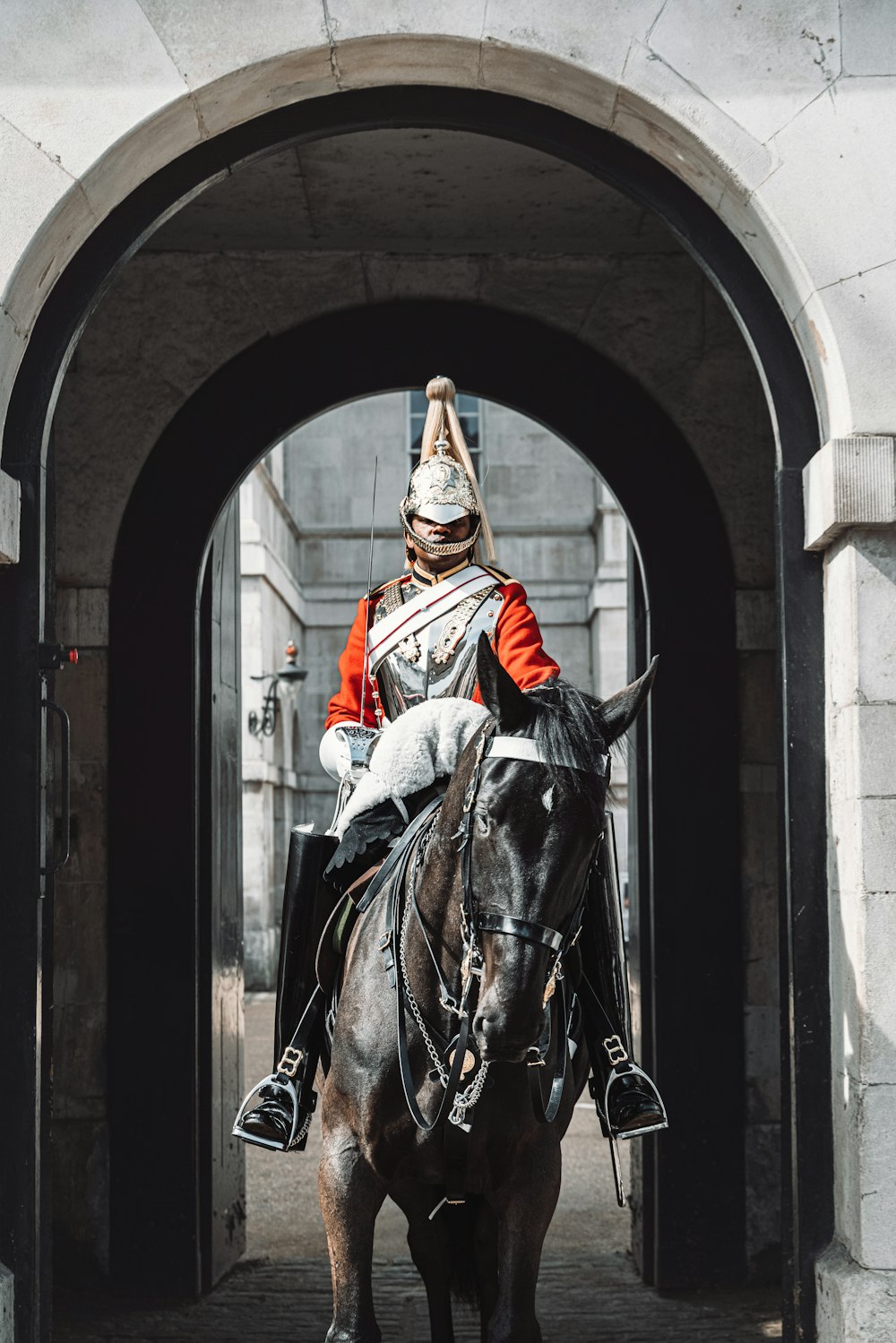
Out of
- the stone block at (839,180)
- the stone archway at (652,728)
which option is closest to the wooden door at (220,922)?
the stone archway at (652,728)

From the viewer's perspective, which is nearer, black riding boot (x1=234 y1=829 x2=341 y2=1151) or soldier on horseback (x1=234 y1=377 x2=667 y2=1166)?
soldier on horseback (x1=234 y1=377 x2=667 y2=1166)

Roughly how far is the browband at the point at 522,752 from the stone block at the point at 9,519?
5.21 feet

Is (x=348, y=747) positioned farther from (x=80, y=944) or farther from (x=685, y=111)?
(x=80, y=944)

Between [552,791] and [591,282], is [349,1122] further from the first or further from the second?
[591,282]

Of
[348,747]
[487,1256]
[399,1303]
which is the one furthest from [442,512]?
[399,1303]

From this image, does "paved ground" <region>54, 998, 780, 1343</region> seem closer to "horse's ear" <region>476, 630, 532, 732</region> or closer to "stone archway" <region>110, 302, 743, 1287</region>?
"stone archway" <region>110, 302, 743, 1287</region>

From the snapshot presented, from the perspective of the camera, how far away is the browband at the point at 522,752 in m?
3.78

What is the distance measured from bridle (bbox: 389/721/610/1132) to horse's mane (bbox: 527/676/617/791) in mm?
22

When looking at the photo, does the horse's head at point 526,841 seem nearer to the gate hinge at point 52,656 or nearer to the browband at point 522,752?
the browband at point 522,752

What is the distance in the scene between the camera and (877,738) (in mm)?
Result: 4508

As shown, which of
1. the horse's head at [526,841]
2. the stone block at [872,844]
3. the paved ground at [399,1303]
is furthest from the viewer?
the paved ground at [399,1303]

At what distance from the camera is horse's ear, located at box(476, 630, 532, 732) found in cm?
387

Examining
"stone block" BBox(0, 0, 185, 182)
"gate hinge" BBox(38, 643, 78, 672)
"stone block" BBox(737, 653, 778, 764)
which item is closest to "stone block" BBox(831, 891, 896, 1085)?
"gate hinge" BBox(38, 643, 78, 672)

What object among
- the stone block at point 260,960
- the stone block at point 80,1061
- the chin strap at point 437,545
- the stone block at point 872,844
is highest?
the chin strap at point 437,545
